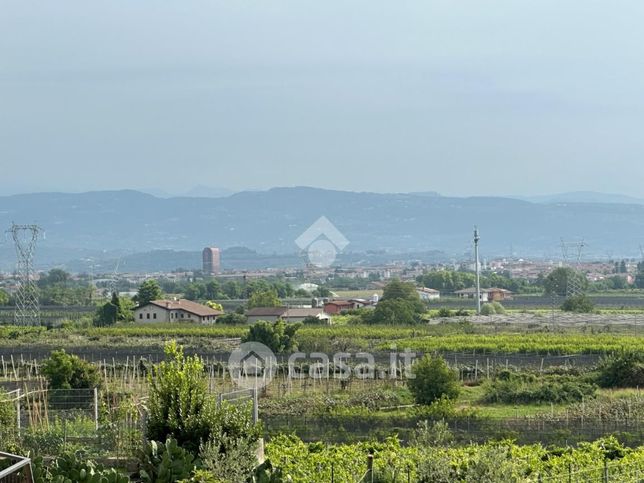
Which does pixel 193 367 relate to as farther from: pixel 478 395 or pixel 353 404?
pixel 478 395

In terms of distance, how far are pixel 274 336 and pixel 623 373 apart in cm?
1352

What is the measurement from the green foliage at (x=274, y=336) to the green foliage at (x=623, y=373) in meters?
12.4

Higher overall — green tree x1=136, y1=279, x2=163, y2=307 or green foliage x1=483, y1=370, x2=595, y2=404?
green tree x1=136, y1=279, x2=163, y2=307

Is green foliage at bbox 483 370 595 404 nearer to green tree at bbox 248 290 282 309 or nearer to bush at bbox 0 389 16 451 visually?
bush at bbox 0 389 16 451

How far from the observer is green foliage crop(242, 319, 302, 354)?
40406 millimetres

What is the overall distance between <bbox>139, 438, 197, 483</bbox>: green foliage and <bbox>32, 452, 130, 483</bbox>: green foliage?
501mm

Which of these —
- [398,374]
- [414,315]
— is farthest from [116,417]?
[414,315]

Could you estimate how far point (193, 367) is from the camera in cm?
1619

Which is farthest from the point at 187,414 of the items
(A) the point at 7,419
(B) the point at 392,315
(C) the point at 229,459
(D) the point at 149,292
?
(D) the point at 149,292

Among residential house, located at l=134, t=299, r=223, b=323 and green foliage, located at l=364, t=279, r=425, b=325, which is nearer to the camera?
green foliage, located at l=364, t=279, r=425, b=325

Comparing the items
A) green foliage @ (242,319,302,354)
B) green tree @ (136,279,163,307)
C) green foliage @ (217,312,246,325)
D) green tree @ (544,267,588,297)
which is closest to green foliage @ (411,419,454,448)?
green foliage @ (242,319,302,354)

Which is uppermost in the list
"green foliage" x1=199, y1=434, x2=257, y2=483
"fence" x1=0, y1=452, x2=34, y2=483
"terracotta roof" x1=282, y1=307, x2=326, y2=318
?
"fence" x1=0, y1=452, x2=34, y2=483

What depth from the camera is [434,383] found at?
27609 mm

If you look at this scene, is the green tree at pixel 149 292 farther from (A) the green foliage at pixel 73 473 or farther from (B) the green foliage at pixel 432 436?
(A) the green foliage at pixel 73 473
